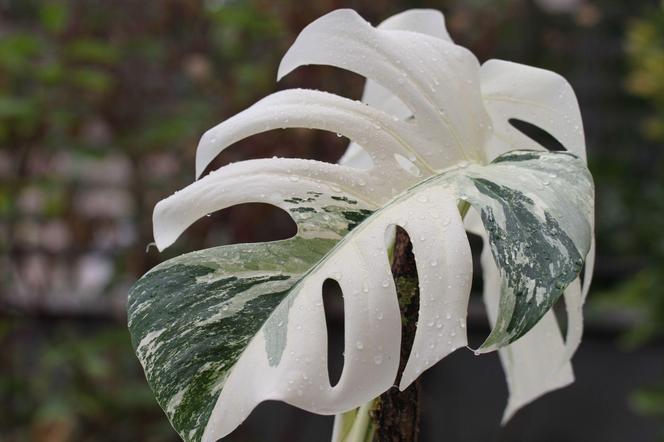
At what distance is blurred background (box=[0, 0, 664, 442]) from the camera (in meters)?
1.88

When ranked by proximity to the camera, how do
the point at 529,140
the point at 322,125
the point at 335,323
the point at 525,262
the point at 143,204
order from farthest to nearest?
the point at 335,323 → the point at 143,204 → the point at 529,140 → the point at 322,125 → the point at 525,262

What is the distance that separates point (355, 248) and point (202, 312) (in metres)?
0.08

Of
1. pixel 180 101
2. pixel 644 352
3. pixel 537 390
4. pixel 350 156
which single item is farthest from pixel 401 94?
pixel 644 352

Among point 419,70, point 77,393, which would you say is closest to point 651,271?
point 77,393

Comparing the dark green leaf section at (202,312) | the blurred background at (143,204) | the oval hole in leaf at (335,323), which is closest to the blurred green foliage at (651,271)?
the blurred background at (143,204)

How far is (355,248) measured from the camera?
403 millimetres

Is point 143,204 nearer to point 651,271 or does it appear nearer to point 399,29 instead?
point 651,271

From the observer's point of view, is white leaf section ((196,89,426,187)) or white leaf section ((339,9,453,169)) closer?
white leaf section ((196,89,426,187))

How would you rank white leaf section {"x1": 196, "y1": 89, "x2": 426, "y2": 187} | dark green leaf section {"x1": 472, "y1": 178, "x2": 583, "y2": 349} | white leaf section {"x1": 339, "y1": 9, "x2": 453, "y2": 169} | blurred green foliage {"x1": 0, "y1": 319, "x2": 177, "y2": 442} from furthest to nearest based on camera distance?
1. blurred green foliage {"x1": 0, "y1": 319, "x2": 177, "y2": 442}
2. white leaf section {"x1": 339, "y1": 9, "x2": 453, "y2": 169}
3. white leaf section {"x1": 196, "y1": 89, "x2": 426, "y2": 187}
4. dark green leaf section {"x1": 472, "y1": 178, "x2": 583, "y2": 349}

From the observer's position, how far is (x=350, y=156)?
0.65 m

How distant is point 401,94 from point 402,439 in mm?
218

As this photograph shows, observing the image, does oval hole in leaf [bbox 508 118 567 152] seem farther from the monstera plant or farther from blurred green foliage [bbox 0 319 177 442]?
the monstera plant

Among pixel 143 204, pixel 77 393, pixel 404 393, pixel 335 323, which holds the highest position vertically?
pixel 404 393

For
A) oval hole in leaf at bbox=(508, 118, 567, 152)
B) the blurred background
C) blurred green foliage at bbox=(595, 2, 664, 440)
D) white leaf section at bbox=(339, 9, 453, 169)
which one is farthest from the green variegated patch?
oval hole in leaf at bbox=(508, 118, 567, 152)
